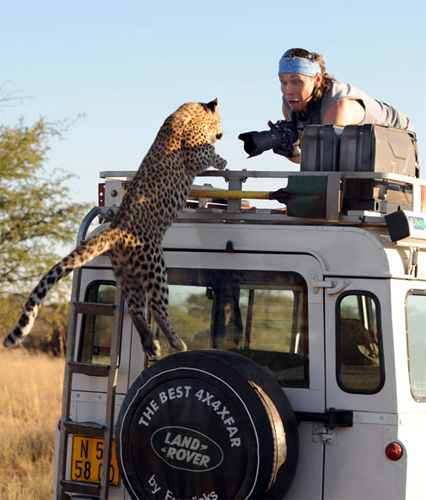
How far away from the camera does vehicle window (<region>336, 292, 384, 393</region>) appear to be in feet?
15.5

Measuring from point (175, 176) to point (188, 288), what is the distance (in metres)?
0.81

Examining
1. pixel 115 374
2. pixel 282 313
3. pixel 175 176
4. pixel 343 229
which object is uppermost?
pixel 175 176

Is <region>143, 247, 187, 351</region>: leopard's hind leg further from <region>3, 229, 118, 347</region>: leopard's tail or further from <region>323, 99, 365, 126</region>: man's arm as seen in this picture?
<region>323, 99, 365, 126</region>: man's arm

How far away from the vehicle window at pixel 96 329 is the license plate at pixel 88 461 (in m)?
0.44

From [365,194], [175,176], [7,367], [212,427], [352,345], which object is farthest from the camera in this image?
[7,367]

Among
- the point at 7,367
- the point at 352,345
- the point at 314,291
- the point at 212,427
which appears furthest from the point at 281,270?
the point at 7,367

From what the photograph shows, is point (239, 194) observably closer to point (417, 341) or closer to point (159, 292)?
point (159, 292)

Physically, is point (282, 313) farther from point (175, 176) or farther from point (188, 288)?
point (175, 176)

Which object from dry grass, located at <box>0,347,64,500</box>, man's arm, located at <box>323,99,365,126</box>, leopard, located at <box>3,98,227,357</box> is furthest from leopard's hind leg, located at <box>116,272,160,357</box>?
dry grass, located at <box>0,347,64,500</box>

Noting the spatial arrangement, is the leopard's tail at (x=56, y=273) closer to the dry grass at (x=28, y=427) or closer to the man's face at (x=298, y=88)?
the man's face at (x=298, y=88)

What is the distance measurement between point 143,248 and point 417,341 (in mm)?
1494

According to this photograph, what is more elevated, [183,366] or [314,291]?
[314,291]

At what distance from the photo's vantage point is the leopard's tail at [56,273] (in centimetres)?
468

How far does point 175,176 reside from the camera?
5.70 meters
